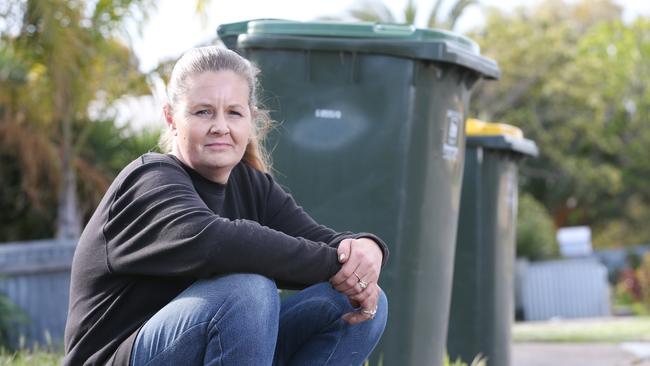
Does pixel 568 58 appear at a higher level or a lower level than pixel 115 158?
higher

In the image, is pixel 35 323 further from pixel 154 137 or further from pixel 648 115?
pixel 648 115

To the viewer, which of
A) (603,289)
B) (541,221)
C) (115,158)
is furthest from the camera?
(541,221)

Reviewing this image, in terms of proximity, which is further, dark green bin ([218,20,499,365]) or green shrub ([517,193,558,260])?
green shrub ([517,193,558,260])

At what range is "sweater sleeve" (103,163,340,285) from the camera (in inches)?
95.6

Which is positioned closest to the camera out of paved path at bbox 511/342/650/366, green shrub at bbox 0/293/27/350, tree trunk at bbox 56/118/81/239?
paved path at bbox 511/342/650/366

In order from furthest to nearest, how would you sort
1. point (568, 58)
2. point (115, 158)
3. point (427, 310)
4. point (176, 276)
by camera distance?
point (568, 58) < point (115, 158) < point (427, 310) < point (176, 276)

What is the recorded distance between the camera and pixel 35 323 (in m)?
7.09

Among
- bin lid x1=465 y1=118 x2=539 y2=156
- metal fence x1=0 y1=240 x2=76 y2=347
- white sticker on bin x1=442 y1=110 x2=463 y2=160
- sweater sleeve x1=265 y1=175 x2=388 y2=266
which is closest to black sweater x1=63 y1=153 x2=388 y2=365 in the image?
sweater sleeve x1=265 y1=175 x2=388 y2=266

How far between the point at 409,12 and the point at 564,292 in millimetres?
5454

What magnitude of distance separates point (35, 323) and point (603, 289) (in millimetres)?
11165

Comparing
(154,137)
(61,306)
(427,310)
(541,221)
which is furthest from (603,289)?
(427,310)

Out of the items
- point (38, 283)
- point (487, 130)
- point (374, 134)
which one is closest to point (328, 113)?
point (374, 134)

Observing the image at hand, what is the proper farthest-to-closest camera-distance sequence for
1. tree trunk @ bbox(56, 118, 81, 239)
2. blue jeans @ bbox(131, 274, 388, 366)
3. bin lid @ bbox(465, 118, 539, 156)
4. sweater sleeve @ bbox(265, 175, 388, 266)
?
tree trunk @ bbox(56, 118, 81, 239)
bin lid @ bbox(465, 118, 539, 156)
sweater sleeve @ bbox(265, 175, 388, 266)
blue jeans @ bbox(131, 274, 388, 366)

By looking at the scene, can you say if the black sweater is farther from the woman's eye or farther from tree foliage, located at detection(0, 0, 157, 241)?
tree foliage, located at detection(0, 0, 157, 241)
